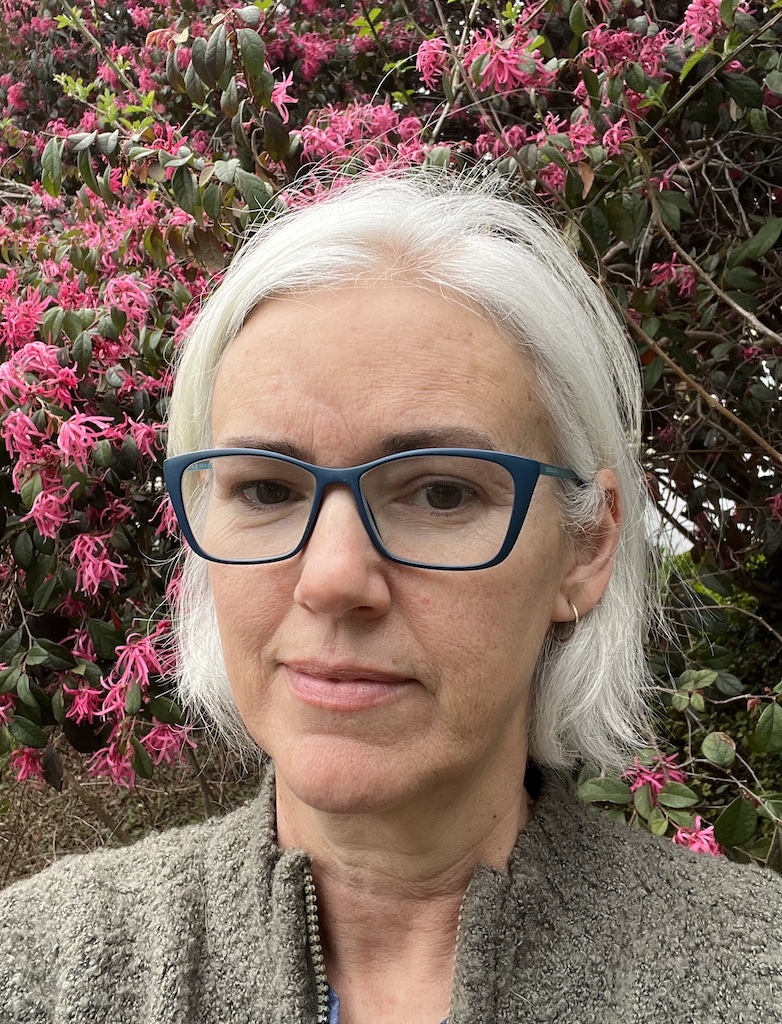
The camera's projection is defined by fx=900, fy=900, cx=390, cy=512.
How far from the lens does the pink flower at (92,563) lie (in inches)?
75.8

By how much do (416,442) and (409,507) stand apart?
0.08 metres

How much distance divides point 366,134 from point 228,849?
168 cm

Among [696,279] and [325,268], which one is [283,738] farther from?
[696,279]

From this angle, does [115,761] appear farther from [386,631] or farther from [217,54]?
[217,54]

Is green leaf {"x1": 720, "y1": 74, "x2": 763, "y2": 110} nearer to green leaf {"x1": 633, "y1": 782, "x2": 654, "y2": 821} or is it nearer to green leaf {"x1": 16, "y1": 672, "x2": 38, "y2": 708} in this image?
green leaf {"x1": 633, "y1": 782, "x2": 654, "y2": 821}

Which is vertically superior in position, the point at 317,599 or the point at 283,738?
the point at 317,599

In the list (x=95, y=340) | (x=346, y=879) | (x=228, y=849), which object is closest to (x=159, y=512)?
(x=95, y=340)

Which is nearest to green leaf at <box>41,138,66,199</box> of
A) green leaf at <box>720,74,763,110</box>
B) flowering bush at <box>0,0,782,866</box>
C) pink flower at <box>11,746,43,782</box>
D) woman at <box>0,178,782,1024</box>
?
flowering bush at <box>0,0,782,866</box>

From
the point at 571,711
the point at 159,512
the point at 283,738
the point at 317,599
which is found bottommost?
the point at 159,512

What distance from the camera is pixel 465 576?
110 cm

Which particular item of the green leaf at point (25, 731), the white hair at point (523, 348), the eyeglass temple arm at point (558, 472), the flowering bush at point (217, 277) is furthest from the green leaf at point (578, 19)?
the green leaf at point (25, 731)

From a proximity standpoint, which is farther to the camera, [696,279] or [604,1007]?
[696,279]

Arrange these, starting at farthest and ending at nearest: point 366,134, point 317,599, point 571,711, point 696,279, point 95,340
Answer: point 696,279
point 366,134
point 95,340
point 571,711
point 317,599

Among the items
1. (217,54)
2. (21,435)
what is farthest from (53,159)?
(21,435)
